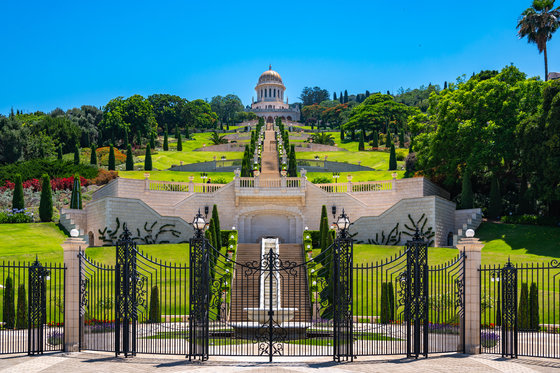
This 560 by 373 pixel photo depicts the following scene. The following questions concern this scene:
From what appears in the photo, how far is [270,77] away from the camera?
138 meters

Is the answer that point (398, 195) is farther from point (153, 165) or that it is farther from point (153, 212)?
point (153, 165)

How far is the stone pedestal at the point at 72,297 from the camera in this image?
17.1m

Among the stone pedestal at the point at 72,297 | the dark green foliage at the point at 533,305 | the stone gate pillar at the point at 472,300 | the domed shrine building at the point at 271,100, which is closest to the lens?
the stone gate pillar at the point at 472,300

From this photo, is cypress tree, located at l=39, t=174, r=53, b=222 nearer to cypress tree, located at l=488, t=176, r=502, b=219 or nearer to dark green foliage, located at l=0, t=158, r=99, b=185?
dark green foliage, located at l=0, t=158, r=99, b=185

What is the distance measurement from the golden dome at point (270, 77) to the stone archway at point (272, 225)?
98.1m

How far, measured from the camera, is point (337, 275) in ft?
53.5

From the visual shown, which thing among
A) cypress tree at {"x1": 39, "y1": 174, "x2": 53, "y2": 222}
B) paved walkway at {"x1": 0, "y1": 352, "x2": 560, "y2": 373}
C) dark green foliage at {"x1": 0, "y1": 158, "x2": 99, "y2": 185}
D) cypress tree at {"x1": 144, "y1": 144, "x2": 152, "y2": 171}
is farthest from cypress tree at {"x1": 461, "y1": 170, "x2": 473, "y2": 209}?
cypress tree at {"x1": 144, "y1": 144, "x2": 152, "y2": 171}

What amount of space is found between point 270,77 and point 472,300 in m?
125

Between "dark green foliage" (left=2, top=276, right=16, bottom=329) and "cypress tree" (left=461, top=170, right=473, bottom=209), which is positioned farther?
"cypress tree" (left=461, top=170, right=473, bottom=209)

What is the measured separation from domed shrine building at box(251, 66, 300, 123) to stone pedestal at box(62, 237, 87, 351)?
11653 cm

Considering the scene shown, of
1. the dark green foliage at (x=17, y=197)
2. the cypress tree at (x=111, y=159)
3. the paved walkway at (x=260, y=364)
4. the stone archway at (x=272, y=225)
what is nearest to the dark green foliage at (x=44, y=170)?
the cypress tree at (x=111, y=159)

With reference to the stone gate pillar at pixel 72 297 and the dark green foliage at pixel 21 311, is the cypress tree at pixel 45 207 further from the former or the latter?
the stone gate pillar at pixel 72 297

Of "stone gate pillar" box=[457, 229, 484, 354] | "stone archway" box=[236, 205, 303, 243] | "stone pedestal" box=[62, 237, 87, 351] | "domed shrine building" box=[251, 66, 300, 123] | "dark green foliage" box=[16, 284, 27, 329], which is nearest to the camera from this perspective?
"stone gate pillar" box=[457, 229, 484, 354]

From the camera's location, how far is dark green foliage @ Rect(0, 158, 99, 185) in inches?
1968
